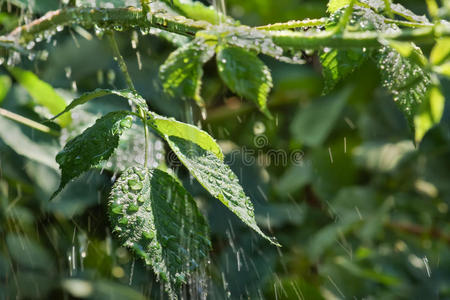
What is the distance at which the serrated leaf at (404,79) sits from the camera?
35 cm

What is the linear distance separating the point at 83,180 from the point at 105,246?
16 cm

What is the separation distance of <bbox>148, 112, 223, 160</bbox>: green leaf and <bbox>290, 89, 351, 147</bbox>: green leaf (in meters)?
0.91

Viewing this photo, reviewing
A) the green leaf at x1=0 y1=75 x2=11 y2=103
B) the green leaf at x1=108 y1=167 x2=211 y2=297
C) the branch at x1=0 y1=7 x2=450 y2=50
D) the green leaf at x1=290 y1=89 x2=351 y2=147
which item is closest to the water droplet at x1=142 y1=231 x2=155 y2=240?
the green leaf at x1=108 y1=167 x2=211 y2=297

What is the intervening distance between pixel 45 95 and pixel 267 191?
629 mm

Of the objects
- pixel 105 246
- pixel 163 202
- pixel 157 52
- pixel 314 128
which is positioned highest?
pixel 157 52

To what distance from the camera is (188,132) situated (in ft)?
1.13

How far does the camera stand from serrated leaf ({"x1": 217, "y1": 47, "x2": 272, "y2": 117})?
0.40m

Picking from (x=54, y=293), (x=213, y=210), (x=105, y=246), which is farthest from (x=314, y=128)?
(x=54, y=293)

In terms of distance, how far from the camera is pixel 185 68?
0.45 metres

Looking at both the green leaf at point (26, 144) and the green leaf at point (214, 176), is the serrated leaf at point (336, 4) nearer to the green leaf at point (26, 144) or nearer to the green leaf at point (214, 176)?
the green leaf at point (214, 176)

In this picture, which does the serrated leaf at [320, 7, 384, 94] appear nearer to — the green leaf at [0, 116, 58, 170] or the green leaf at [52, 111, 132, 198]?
the green leaf at [52, 111, 132, 198]

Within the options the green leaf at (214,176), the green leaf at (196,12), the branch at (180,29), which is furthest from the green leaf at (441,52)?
the green leaf at (196,12)

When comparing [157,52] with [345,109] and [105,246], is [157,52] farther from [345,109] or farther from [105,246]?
[345,109]

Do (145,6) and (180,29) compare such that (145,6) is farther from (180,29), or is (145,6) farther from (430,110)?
(430,110)
